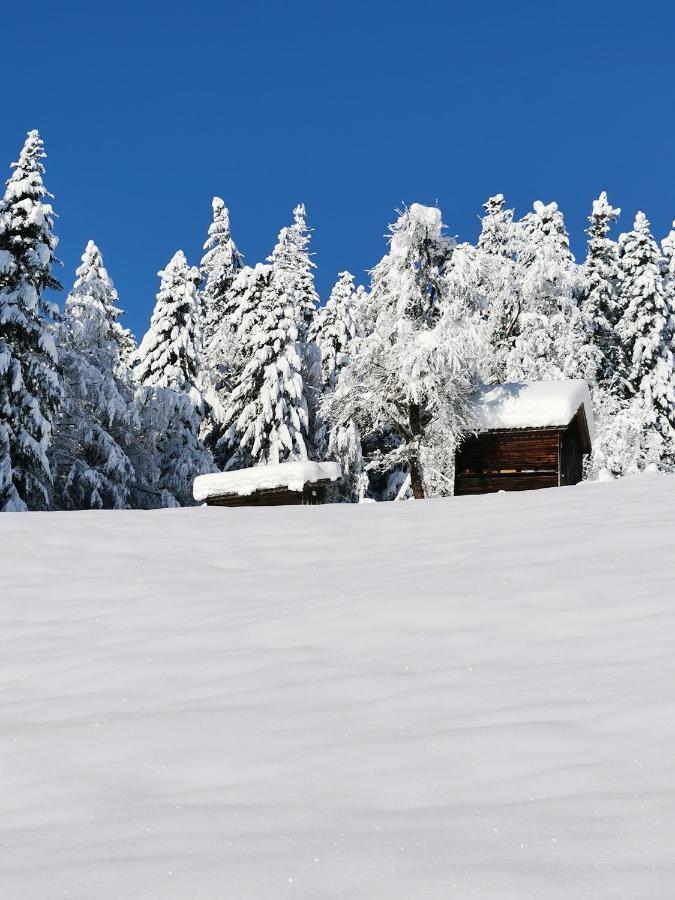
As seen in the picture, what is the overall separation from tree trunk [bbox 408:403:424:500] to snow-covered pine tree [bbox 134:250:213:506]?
9122mm

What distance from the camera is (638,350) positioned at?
117ft

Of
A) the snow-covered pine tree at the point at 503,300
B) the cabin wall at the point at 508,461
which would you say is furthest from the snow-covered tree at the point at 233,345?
the cabin wall at the point at 508,461

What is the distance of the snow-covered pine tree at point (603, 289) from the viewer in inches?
1438

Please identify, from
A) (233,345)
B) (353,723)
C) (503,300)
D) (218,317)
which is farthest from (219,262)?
(353,723)

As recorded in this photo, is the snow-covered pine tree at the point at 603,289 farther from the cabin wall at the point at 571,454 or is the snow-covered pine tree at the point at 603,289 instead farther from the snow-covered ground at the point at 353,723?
the snow-covered ground at the point at 353,723

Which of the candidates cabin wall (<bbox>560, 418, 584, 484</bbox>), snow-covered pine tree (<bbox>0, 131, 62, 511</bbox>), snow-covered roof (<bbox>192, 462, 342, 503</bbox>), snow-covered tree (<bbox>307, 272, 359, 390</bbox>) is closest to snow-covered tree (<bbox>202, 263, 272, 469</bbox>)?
snow-covered tree (<bbox>307, 272, 359, 390</bbox>)

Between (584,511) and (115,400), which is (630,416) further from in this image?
(584,511)

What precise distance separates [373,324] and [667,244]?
2351 cm

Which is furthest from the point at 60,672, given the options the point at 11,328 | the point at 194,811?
the point at 11,328

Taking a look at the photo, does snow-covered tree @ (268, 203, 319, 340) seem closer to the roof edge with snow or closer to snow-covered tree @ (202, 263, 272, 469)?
snow-covered tree @ (202, 263, 272, 469)

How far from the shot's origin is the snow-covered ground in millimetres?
2582

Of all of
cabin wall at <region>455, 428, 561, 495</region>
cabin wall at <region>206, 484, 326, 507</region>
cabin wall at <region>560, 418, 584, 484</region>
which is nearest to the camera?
cabin wall at <region>206, 484, 326, 507</region>

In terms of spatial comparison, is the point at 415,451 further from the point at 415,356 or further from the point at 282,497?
the point at 282,497

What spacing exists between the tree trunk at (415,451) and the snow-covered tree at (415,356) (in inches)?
1.1
